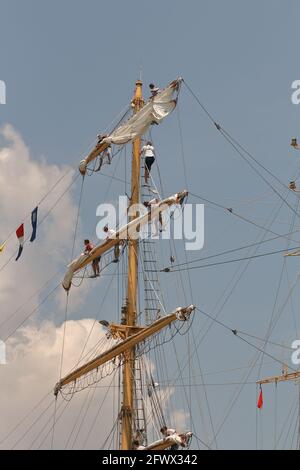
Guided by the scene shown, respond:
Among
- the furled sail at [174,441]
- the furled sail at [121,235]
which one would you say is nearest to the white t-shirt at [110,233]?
the furled sail at [121,235]

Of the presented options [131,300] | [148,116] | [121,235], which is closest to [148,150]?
[148,116]

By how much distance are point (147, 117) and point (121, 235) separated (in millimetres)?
Answer: 4997

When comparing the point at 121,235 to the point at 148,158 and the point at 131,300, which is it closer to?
the point at 131,300

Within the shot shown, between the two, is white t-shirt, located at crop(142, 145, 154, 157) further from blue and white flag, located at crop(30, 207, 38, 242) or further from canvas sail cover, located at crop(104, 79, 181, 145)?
blue and white flag, located at crop(30, 207, 38, 242)

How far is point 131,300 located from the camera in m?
51.2

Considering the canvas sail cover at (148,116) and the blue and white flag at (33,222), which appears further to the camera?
the canvas sail cover at (148,116)

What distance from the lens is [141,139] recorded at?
54031 millimetres

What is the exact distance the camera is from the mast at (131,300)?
48.7m

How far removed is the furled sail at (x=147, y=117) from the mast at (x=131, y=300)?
1164 millimetres

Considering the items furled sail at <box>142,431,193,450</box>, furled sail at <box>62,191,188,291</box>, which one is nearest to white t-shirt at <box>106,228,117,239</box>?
furled sail at <box>62,191,188,291</box>

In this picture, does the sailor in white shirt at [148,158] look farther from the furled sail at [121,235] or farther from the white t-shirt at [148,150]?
the furled sail at [121,235]
